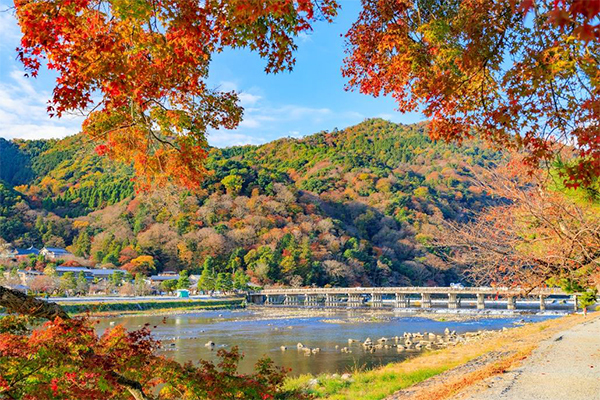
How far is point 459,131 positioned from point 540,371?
6.50 metres

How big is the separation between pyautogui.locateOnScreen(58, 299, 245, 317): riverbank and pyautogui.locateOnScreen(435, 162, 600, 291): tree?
24362 millimetres

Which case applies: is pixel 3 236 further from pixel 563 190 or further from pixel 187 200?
pixel 563 190

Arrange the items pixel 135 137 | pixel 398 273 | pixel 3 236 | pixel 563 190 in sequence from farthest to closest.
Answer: pixel 398 273 → pixel 3 236 → pixel 563 190 → pixel 135 137

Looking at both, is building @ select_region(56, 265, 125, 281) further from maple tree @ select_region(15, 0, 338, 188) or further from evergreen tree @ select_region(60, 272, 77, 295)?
maple tree @ select_region(15, 0, 338, 188)

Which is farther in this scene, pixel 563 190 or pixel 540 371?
pixel 540 371

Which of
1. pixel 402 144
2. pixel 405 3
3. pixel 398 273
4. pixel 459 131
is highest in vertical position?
pixel 402 144

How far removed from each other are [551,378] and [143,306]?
104 feet

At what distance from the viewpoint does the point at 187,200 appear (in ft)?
186

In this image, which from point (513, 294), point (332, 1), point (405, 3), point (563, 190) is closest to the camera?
point (332, 1)

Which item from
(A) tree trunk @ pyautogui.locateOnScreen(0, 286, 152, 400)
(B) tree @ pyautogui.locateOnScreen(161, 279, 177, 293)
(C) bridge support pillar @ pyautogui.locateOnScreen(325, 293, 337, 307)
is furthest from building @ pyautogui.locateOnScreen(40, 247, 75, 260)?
(A) tree trunk @ pyautogui.locateOnScreen(0, 286, 152, 400)

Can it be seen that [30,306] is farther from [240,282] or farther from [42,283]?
[240,282]

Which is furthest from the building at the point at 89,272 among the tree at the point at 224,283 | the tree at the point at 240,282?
the tree at the point at 240,282

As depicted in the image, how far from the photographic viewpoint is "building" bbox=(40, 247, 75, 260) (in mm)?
45322

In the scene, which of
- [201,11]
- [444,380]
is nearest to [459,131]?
[201,11]
